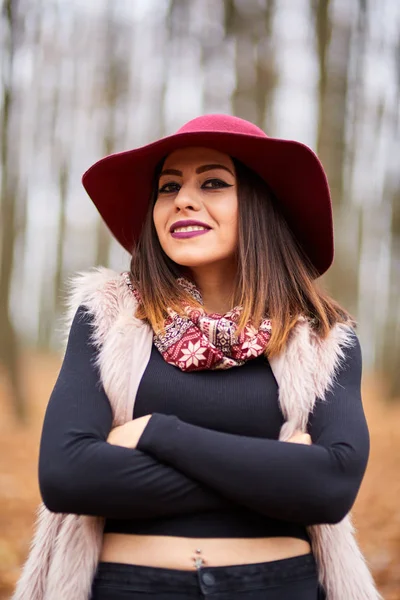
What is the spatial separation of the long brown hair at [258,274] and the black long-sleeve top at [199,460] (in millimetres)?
249

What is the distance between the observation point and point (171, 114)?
7457 mm

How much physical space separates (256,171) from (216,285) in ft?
1.32

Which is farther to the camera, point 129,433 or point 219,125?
point 219,125

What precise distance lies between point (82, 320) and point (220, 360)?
1.44ft

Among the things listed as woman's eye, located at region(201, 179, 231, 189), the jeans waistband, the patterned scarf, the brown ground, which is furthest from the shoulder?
the brown ground

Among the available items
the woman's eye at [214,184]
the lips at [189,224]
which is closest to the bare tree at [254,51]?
the woman's eye at [214,184]

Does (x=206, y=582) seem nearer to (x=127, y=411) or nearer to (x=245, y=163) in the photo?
(x=127, y=411)

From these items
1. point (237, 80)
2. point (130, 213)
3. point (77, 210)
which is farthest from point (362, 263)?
point (130, 213)

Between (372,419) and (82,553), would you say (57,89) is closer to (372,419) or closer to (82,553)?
(372,419)

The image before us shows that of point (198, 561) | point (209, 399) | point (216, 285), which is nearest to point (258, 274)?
point (216, 285)

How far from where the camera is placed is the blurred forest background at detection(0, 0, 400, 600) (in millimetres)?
7141

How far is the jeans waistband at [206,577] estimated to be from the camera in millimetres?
1658

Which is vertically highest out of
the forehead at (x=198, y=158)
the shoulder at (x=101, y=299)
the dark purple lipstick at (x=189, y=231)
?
the forehead at (x=198, y=158)

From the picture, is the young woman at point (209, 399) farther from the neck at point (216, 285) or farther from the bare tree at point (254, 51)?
the bare tree at point (254, 51)
